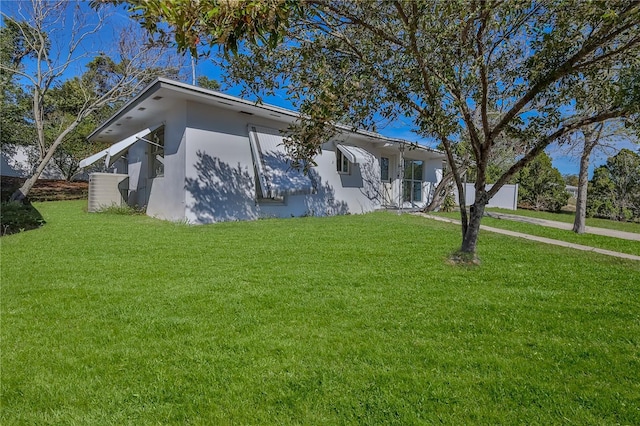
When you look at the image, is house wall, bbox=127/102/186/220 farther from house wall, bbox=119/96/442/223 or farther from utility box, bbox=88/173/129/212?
utility box, bbox=88/173/129/212

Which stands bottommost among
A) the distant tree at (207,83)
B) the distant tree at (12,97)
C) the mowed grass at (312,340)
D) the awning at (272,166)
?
the mowed grass at (312,340)

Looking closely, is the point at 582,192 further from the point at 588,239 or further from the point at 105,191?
the point at 105,191

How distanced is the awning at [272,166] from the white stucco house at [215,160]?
42 mm

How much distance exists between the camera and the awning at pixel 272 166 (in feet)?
45.4

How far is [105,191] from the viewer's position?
15492mm

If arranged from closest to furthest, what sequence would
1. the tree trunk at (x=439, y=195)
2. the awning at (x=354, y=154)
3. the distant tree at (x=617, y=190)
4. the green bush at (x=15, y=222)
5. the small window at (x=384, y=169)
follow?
the green bush at (x=15, y=222), the awning at (x=354, y=154), the tree trunk at (x=439, y=195), the distant tree at (x=617, y=190), the small window at (x=384, y=169)

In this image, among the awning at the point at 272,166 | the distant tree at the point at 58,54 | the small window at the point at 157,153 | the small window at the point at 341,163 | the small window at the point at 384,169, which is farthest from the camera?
the small window at the point at 384,169

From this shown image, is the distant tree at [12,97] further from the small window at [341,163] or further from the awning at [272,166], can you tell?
the small window at [341,163]

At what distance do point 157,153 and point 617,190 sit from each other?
27.5m

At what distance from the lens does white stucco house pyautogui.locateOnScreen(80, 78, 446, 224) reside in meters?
12.6

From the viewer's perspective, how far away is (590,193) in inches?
908

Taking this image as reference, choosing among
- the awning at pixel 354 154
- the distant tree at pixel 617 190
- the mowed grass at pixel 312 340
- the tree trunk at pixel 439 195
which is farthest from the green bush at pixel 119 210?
the distant tree at pixel 617 190

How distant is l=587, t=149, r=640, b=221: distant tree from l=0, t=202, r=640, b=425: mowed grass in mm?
18240

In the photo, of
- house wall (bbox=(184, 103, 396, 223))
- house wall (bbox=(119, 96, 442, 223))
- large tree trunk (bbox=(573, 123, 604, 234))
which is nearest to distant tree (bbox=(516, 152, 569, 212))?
large tree trunk (bbox=(573, 123, 604, 234))
